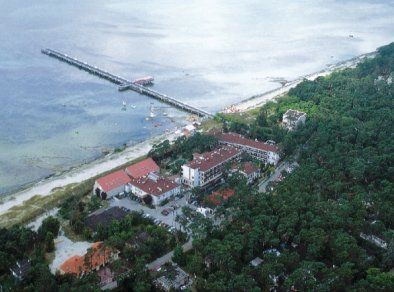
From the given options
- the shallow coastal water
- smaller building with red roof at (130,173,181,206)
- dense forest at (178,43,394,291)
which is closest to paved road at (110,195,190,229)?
smaller building with red roof at (130,173,181,206)

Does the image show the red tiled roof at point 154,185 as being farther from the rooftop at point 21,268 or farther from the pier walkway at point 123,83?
the pier walkway at point 123,83

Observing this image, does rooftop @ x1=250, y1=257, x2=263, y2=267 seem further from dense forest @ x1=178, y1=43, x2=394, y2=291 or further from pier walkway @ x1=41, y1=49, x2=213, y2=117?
pier walkway @ x1=41, y1=49, x2=213, y2=117

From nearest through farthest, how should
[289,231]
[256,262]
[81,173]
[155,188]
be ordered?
[256,262]
[289,231]
[155,188]
[81,173]

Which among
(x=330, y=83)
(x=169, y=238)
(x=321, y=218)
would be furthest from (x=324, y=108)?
(x=169, y=238)

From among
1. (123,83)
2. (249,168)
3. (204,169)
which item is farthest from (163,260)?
(123,83)

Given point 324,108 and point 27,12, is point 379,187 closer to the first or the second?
point 324,108

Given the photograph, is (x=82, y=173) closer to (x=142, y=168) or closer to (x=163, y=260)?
(x=142, y=168)

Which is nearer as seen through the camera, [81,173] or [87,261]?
[87,261]
